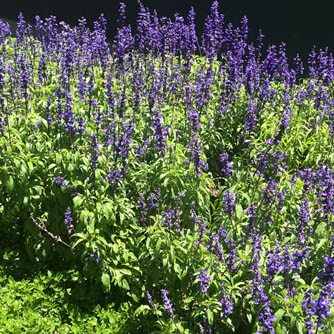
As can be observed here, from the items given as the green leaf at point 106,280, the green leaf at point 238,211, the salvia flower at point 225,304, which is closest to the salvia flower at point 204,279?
the salvia flower at point 225,304

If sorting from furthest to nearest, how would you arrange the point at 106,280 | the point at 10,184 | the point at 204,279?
the point at 10,184 → the point at 106,280 → the point at 204,279

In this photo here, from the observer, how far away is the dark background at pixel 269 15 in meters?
13.5

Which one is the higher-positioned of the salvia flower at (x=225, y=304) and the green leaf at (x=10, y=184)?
the green leaf at (x=10, y=184)

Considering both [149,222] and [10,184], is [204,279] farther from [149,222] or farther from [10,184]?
[10,184]

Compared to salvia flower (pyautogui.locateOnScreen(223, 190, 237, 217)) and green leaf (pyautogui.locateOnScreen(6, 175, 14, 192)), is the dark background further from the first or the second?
green leaf (pyautogui.locateOnScreen(6, 175, 14, 192))

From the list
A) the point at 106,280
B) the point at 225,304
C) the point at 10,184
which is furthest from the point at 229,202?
the point at 10,184

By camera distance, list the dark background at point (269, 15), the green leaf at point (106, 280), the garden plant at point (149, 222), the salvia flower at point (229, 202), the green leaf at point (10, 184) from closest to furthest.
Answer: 1. the garden plant at point (149, 222)
2. the salvia flower at point (229, 202)
3. the green leaf at point (106, 280)
4. the green leaf at point (10, 184)
5. the dark background at point (269, 15)

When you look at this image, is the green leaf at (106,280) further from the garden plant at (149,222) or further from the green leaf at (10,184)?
the green leaf at (10,184)

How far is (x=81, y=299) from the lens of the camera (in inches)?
183

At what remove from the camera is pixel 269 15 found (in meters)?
14.0

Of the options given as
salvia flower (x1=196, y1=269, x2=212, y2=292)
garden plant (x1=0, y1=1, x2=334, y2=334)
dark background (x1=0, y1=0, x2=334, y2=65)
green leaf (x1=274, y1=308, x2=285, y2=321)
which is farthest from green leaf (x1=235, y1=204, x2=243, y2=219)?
dark background (x1=0, y1=0, x2=334, y2=65)

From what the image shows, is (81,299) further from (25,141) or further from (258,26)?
(258,26)

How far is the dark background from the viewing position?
1351 cm

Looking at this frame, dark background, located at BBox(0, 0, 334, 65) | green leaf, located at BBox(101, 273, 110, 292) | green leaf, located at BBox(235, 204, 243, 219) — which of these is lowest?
green leaf, located at BBox(101, 273, 110, 292)
